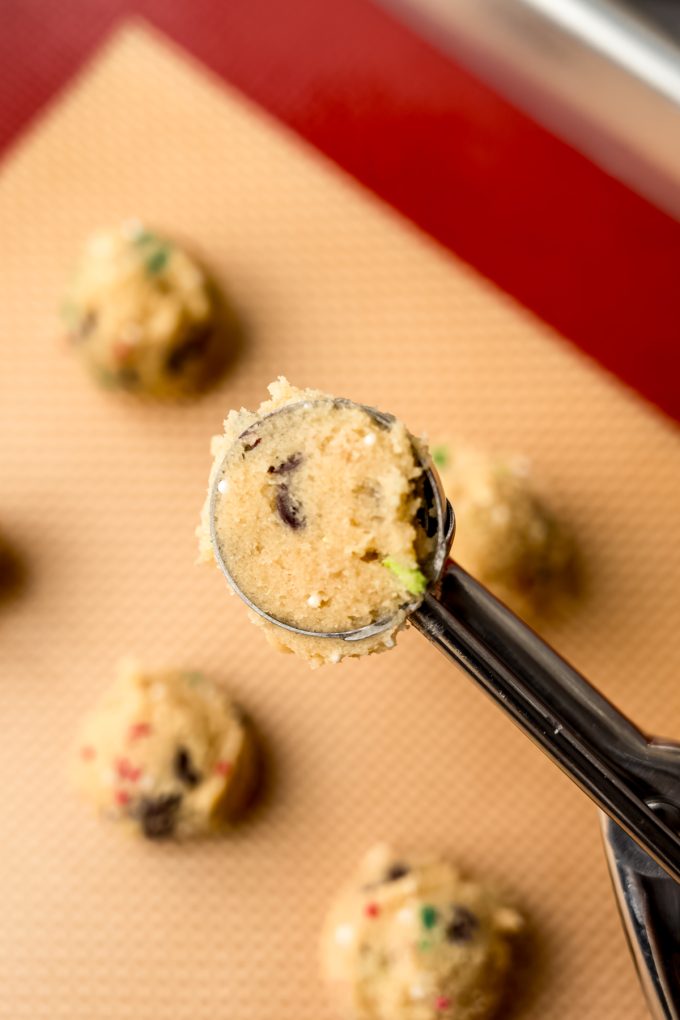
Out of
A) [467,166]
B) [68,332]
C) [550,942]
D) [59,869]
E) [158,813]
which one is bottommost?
[59,869]

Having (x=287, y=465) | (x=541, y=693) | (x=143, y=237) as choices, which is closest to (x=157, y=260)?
(x=143, y=237)

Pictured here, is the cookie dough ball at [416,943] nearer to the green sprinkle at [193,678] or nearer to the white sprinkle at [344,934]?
the white sprinkle at [344,934]

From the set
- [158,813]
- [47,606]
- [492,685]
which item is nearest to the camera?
[492,685]

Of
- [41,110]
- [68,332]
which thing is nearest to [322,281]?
[68,332]

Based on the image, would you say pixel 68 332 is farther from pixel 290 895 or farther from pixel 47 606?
pixel 290 895

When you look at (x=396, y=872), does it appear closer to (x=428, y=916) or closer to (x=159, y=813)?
(x=428, y=916)

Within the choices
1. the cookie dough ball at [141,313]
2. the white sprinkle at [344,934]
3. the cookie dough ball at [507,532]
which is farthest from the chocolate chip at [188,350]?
the white sprinkle at [344,934]
